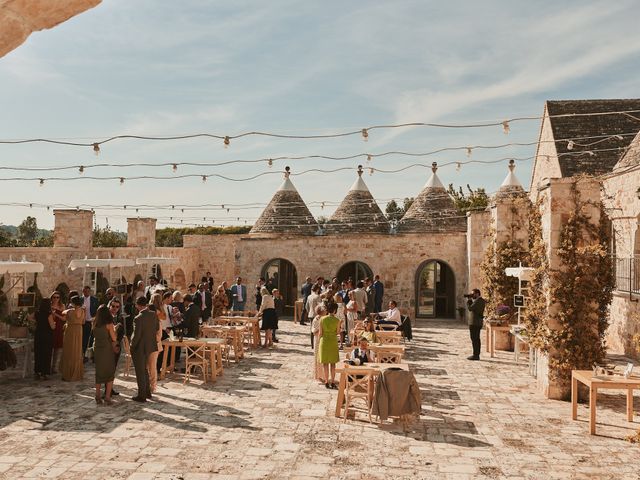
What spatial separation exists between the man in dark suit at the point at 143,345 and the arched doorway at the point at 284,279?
12.7m

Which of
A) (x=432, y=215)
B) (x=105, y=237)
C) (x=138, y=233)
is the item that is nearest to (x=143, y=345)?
(x=138, y=233)

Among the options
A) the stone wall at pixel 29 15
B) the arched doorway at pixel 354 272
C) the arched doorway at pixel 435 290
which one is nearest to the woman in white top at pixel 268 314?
the arched doorway at pixel 354 272

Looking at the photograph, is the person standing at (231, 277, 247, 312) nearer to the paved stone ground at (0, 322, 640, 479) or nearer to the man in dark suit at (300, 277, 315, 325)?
the man in dark suit at (300, 277, 315, 325)

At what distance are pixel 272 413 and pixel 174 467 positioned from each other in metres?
2.10

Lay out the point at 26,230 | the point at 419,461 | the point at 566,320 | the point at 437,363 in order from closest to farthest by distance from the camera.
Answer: the point at 419,461 → the point at 566,320 → the point at 437,363 → the point at 26,230

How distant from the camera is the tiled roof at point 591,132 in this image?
651 inches

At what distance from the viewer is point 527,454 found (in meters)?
5.93

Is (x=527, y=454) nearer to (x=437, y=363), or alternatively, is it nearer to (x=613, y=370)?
(x=613, y=370)

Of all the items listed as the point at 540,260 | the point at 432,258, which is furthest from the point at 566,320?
the point at 432,258

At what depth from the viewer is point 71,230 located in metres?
14.6

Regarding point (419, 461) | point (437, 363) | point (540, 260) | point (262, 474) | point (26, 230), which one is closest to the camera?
point (262, 474)

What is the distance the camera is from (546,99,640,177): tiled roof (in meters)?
16.5

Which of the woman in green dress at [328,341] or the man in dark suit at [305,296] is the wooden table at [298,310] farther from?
the woman in green dress at [328,341]

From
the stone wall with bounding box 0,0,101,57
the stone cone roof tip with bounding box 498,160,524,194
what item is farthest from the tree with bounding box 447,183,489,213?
the stone wall with bounding box 0,0,101,57
